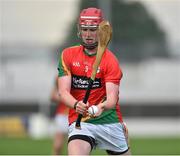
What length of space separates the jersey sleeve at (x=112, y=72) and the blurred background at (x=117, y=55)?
722 inches

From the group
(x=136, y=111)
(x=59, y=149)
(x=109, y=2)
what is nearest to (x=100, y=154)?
(x=59, y=149)

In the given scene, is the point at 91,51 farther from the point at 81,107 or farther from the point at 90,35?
the point at 81,107

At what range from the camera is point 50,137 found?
26594 millimetres

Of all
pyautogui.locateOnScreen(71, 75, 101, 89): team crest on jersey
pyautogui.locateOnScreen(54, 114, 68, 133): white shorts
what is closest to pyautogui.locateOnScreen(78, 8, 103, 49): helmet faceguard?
pyautogui.locateOnScreen(71, 75, 101, 89): team crest on jersey

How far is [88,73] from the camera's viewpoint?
9.10 meters

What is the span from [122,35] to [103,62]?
81.4 feet

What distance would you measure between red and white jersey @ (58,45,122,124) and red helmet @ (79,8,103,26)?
1.27 feet

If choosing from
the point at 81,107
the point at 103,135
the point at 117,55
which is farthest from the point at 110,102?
the point at 117,55

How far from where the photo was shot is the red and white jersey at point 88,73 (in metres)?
9.05

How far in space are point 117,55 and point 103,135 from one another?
A: 23.0 m

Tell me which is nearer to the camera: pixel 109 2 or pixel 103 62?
pixel 103 62

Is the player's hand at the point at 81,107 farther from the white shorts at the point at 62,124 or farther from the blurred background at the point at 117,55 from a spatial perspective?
the blurred background at the point at 117,55

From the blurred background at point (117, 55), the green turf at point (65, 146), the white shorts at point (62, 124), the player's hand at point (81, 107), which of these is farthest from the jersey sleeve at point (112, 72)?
the blurred background at point (117, 55)

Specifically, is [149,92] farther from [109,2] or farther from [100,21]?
[100,21]
